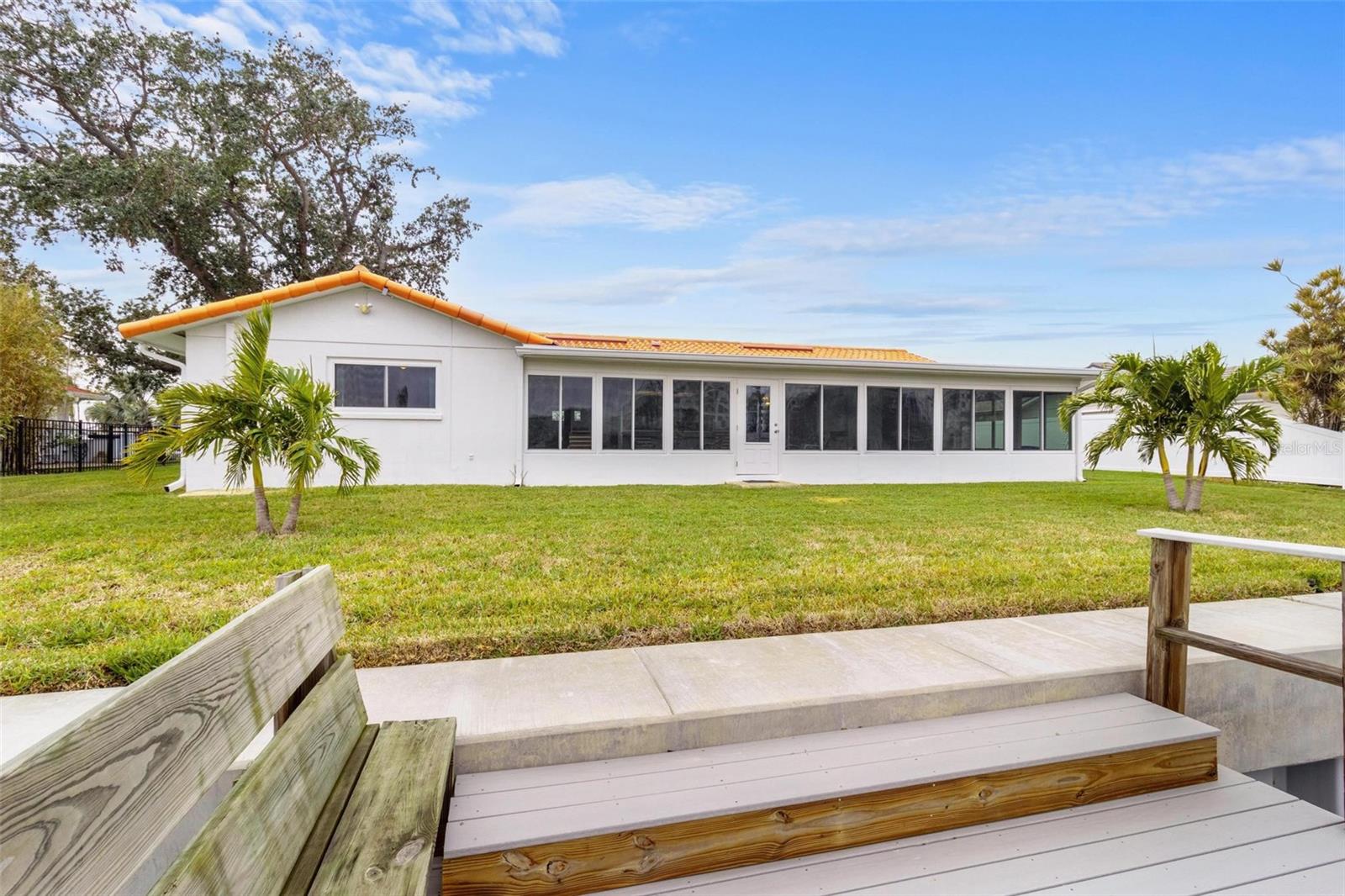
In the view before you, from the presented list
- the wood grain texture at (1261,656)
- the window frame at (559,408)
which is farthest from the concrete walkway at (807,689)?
the window frame at (559,408)

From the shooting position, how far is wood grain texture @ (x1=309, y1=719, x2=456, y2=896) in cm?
138

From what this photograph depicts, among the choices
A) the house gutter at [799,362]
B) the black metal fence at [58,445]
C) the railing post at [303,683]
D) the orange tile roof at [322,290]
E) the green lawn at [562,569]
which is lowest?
the green lawn at [562,569]

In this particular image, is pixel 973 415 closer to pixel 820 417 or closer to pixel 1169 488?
pixel 820 417

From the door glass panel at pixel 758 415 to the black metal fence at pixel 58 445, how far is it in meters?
13.0

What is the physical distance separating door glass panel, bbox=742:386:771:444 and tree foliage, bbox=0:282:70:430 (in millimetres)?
14527

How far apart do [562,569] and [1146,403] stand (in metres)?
8.61

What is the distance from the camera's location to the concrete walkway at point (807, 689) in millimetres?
2260

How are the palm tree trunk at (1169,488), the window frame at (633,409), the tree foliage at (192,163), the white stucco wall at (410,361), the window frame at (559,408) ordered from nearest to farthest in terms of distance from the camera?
the palm tree trunk at (1169,488) → the white stucco wall at (410,361) → the window frame at (559,408) → the window frame at (633,409) → the tree foliage at (192,163)

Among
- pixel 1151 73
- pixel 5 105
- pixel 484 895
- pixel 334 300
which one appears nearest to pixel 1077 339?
pixel 1151 73

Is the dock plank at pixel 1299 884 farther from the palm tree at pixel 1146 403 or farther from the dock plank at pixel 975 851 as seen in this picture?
the palm tree at pixel 1146 403

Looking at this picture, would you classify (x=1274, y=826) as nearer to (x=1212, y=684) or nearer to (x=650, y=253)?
(x=1212, y=684)

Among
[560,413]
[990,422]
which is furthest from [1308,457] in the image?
[560,413]

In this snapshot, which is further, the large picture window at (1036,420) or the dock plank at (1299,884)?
the large picture window at (1036,420)

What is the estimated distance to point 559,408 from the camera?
1208cm
